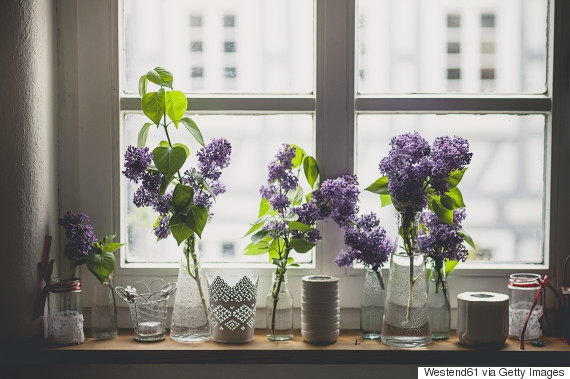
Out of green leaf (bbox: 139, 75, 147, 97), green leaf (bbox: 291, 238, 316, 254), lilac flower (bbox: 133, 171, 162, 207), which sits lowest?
green leaf (bbox: 291, 238, 316, 254)

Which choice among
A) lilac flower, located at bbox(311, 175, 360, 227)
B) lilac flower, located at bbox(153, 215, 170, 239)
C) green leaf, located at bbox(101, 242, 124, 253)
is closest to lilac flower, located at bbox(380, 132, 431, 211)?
lilac flower, located at bbox(311, 175, 360, 227)

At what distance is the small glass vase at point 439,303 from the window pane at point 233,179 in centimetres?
36

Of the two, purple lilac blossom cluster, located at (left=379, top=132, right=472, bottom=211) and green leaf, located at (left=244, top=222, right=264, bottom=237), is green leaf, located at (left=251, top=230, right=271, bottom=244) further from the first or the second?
purple lilac blossom cluster, located at (left=379, top=132, right=472, bottom=211)

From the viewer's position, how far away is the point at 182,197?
5.50 feet

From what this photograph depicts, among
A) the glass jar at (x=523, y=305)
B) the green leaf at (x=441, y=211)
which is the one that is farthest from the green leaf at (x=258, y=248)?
the glass jar at (x=523, y=305)

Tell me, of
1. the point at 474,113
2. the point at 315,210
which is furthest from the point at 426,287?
the point at 474,113

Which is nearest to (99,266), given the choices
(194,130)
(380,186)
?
(194,130)

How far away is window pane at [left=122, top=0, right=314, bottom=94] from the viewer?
6.36 ft

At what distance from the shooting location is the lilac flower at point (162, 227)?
5.61ft

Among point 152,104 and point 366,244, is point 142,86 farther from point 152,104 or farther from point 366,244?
point 366,244

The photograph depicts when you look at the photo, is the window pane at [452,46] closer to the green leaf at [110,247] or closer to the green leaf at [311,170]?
the green leaf at [311,170]

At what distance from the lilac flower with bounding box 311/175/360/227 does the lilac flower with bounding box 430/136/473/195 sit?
21 cm

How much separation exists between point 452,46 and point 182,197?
2.94 ft

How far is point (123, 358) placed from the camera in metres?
1.69
